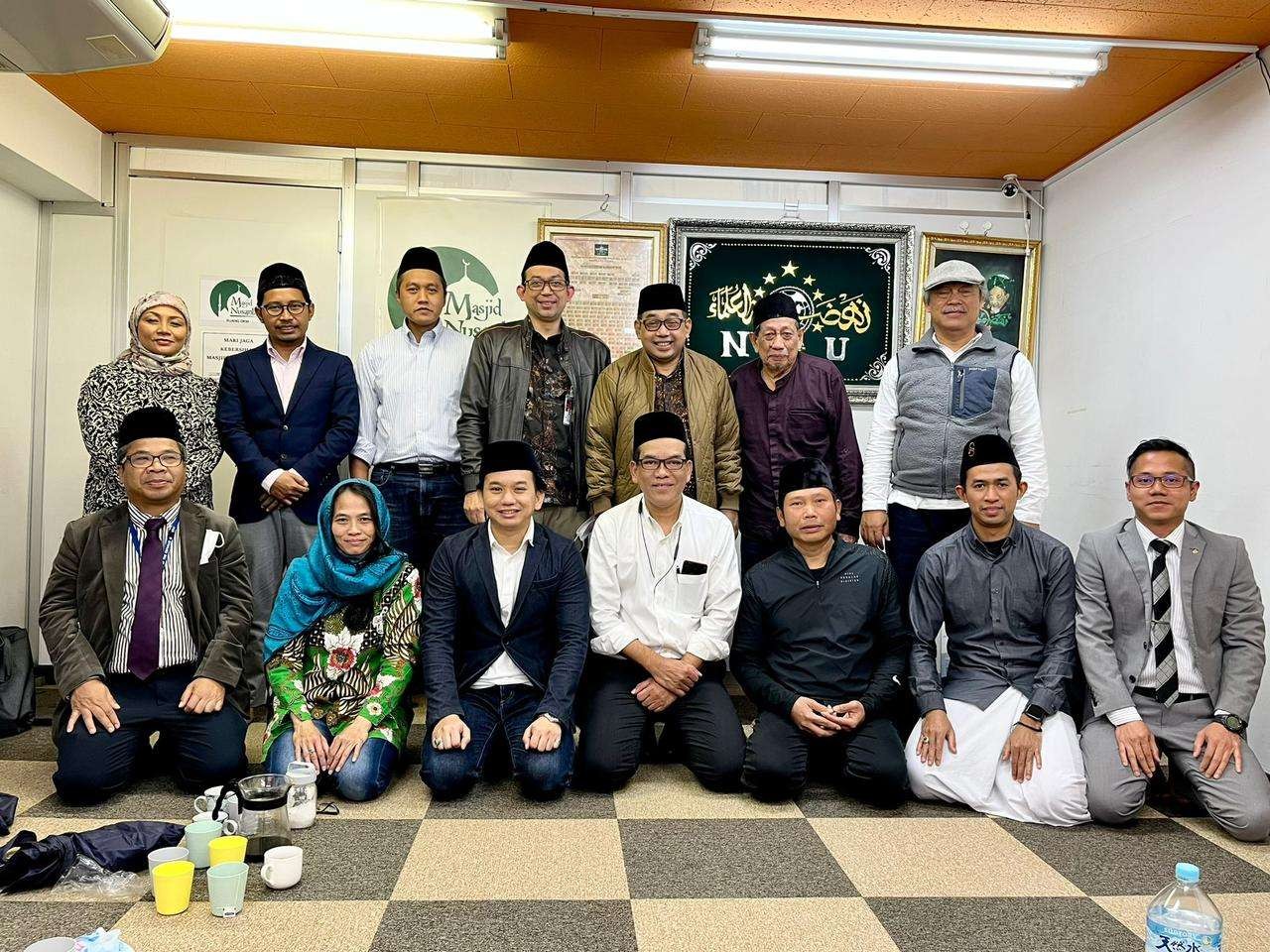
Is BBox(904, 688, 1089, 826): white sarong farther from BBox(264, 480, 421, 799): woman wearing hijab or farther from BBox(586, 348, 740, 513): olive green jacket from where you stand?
BBox(264, 480, 421, 799): woman wearing hijab

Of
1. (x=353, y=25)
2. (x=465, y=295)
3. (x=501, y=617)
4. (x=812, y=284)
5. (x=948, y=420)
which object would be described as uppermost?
(x=353, y=25)

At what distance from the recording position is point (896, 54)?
12.3 ft

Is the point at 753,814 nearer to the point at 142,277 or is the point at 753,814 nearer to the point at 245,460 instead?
the point at 245,460

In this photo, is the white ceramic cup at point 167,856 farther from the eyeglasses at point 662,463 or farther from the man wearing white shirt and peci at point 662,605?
the eyeglasses at point 662,463

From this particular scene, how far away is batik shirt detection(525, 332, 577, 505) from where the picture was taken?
4.12 meters

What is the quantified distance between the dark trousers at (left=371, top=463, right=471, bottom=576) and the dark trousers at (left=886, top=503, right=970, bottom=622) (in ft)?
6.22

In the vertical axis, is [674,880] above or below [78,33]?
below

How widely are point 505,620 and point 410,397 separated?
1.36 m

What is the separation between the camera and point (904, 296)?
537 centimetres

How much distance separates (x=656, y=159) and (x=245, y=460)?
2738 mm

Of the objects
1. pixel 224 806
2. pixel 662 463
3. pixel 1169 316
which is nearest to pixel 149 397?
pixel 224 806

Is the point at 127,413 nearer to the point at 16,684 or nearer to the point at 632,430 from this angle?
the point at 16,684

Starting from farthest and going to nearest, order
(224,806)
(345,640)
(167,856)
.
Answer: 1. (345,640)
2. (224,806)
3. (167,856)

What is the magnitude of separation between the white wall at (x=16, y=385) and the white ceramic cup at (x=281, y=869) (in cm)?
318
